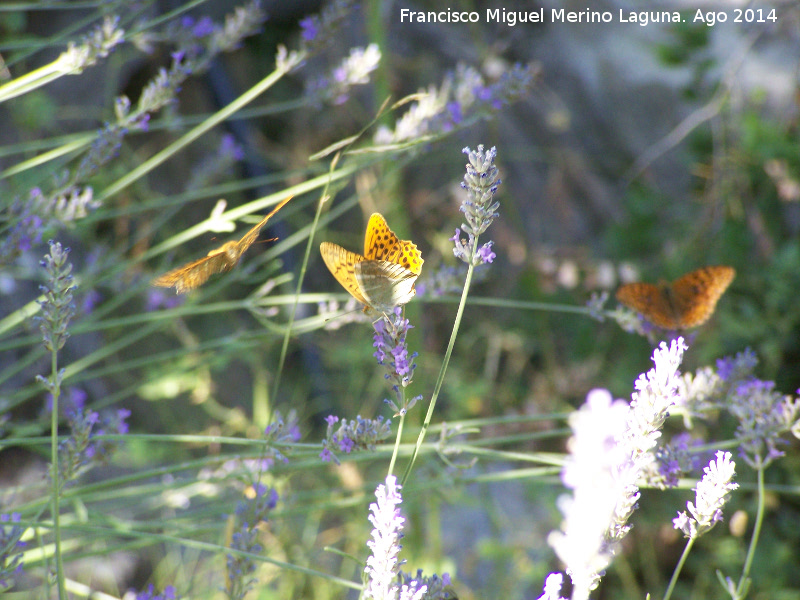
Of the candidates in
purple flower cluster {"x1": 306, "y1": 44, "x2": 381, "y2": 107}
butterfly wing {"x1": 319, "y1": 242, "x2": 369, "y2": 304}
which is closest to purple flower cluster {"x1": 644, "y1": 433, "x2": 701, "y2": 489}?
butterfly wing {"x1": 319, "y1": 242, "x2": 369, "y2": 304}

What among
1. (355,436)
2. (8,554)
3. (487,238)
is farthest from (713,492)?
(487,238)

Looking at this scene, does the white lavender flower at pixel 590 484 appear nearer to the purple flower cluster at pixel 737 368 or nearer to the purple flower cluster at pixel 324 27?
the purple flower cluster at pixel 737 368

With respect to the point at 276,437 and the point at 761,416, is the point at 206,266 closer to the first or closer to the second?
the point at 276,437

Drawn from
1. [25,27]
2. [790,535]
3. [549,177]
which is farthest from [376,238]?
[549,177]

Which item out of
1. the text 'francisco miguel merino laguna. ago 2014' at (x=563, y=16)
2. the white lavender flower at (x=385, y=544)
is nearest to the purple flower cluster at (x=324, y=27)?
the white lavender flower at (x=385, y=544)

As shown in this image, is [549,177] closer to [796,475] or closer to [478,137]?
[478,137]

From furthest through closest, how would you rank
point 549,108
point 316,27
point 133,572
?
point 549,108 < point 133,572 < point 316,27
